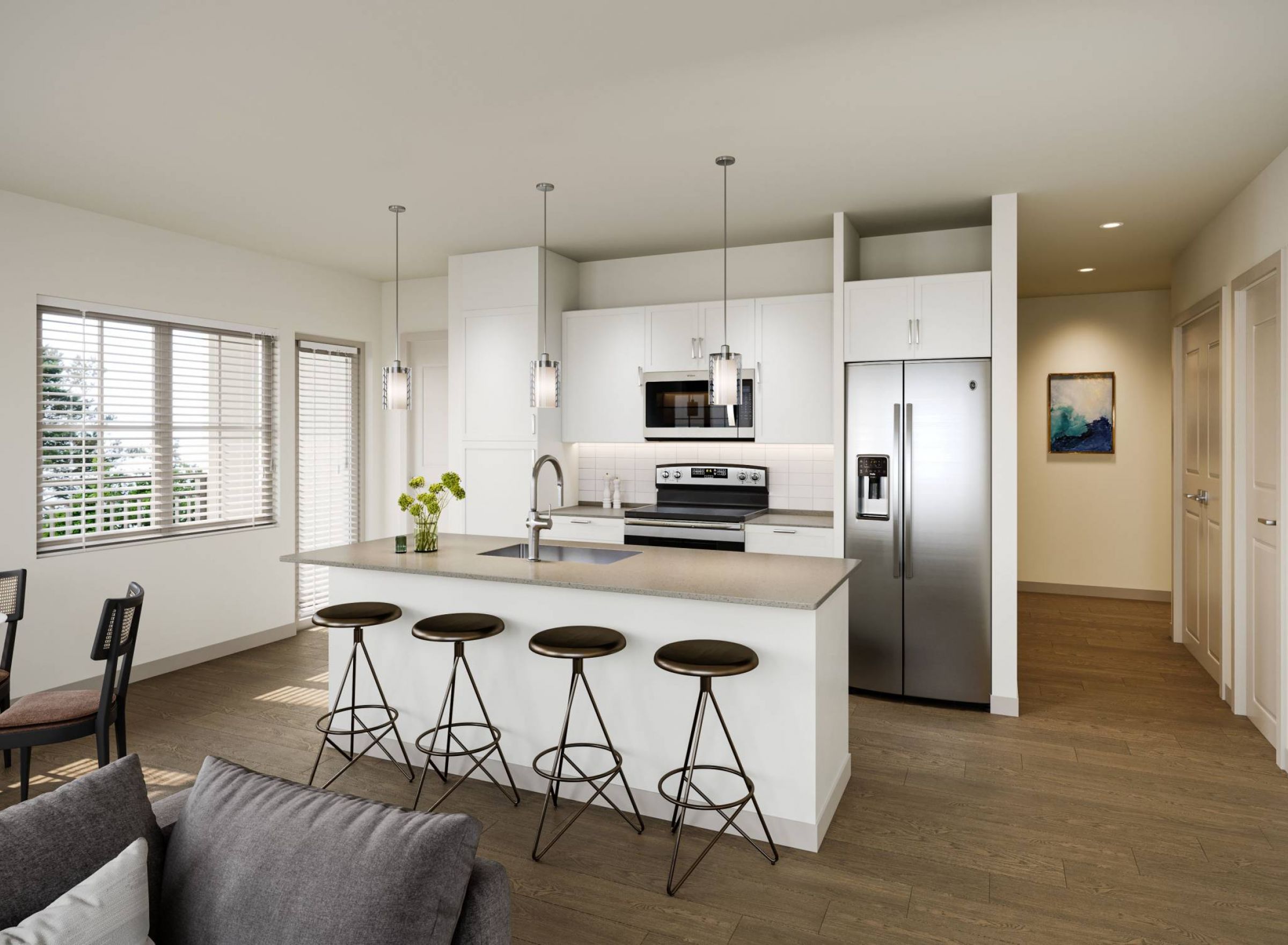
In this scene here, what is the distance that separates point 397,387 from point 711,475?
7.56ft

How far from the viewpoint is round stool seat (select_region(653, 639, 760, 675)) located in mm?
2549

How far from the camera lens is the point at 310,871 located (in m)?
1.32

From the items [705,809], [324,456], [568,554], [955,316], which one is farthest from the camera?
[324,456]

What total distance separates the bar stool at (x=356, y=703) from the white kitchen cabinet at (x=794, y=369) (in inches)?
105

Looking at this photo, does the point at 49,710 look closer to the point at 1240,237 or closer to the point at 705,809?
the point at 705,809

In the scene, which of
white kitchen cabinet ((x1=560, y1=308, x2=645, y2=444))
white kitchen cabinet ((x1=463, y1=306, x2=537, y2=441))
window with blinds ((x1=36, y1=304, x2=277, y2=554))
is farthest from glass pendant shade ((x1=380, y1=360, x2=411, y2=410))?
window with blinds ((x1=36, y1=304, x2=277, y2=554))

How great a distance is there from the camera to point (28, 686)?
414 cm

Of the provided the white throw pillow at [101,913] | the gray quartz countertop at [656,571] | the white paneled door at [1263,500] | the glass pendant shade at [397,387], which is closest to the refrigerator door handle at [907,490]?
the gray quartz countertop at [656,571]

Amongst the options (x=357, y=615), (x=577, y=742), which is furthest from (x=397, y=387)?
(x=577, y=742)

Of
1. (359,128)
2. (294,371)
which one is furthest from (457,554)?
(294,371)

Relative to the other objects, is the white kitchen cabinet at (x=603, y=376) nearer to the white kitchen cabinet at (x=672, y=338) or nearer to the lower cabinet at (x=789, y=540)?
the white kitchen cabinet at (x=672, y=338)

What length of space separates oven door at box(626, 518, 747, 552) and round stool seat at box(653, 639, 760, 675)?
1.88 meters

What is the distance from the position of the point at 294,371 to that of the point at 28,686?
102 inches

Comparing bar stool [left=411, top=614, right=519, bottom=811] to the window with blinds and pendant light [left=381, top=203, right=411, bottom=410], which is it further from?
the window with blinds
